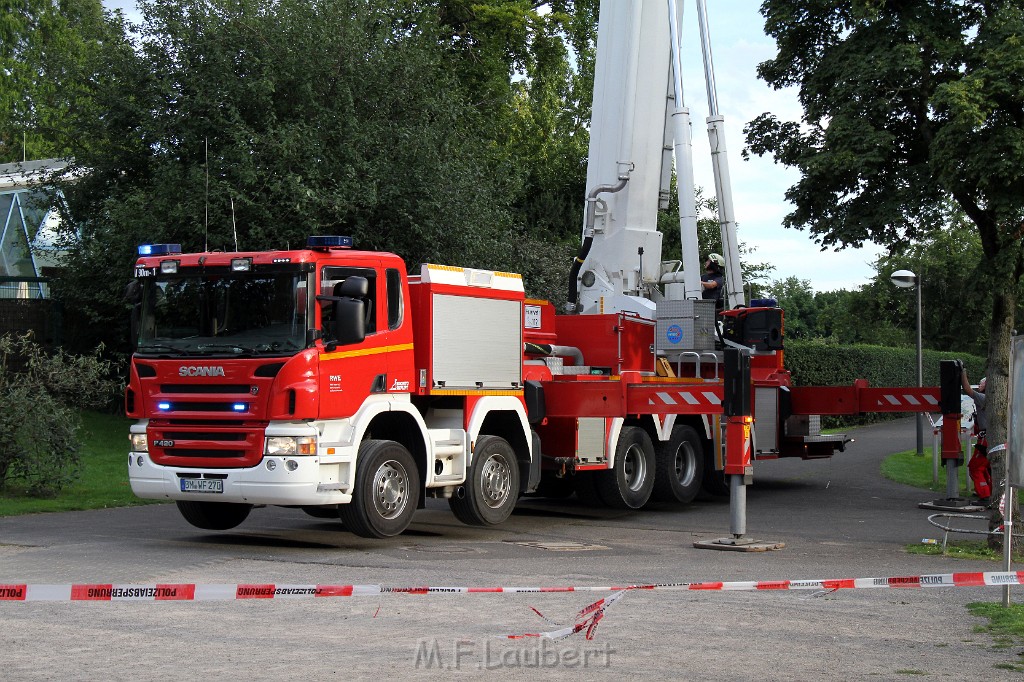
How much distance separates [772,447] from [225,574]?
9392mm

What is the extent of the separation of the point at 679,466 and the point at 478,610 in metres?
8.37

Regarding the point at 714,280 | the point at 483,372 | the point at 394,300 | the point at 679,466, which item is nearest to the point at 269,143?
the point at 714,280

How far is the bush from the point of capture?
15.8m

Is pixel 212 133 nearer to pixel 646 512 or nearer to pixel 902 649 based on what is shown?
pixel 646 512

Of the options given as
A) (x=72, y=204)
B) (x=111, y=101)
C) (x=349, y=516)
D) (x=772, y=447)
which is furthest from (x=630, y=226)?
(x=72, y=204)

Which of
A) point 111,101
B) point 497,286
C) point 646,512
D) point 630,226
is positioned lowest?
point 646,512

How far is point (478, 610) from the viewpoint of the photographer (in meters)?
8.73

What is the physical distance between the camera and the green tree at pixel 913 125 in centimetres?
1655

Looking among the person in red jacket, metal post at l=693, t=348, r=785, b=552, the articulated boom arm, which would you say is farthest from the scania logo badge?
the person in red jacket

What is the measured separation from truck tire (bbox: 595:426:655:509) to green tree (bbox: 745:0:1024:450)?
441 cm

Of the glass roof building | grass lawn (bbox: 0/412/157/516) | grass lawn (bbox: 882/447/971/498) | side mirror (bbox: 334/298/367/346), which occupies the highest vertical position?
the glass roof building

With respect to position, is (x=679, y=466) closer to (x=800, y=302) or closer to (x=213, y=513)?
(x=213, y=513)

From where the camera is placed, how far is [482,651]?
732cm

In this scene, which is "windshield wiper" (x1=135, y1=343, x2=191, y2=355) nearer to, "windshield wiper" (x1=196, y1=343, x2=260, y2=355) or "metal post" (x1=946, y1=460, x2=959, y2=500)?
"windshield wiper" (x1=196, y1=343, x2=260, y2=355)
